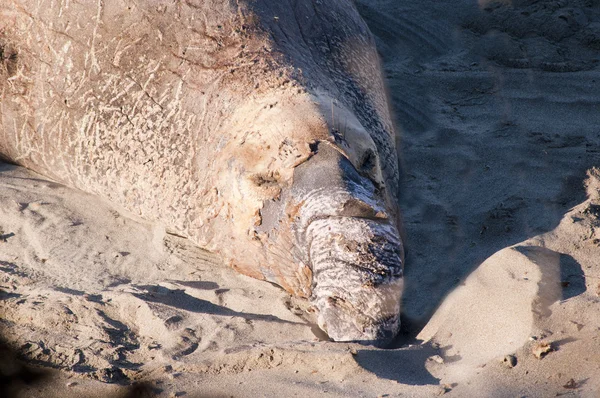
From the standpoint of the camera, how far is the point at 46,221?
4383 mm

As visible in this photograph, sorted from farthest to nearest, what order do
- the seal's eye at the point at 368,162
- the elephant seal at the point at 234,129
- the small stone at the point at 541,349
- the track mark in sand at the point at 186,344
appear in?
the seal's eye at the point at 368,162 → the elephant seal at the point at 234,129 → the track mark in sand at the point at 186,344 → the small stone at the point at 541,349

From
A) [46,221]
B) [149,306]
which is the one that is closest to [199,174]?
[149,306]

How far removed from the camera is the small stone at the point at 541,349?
279 cm

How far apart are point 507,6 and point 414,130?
6.76 ft

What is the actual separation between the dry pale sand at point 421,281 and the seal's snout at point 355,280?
13cm

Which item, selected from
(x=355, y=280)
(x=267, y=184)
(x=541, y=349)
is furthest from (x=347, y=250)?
(x=541, y=349)

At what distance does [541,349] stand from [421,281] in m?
0.92

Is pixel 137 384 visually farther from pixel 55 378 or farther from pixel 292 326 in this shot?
pixel 292 326

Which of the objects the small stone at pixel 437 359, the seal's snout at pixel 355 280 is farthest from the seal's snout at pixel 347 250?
the small stone at pixel 437 359

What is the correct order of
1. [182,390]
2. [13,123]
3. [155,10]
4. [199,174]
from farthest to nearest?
[13,123] < [155,10] < [199,174] < [182,390]

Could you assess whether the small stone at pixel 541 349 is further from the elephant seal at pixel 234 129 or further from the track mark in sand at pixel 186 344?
the track mark in sand at pixel 186 344

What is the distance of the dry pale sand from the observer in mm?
2875

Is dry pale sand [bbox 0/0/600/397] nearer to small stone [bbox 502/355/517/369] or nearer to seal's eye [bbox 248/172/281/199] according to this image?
small stone [bbox 502/355/517/369]

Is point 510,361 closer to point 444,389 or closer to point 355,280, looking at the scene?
point 444,389
